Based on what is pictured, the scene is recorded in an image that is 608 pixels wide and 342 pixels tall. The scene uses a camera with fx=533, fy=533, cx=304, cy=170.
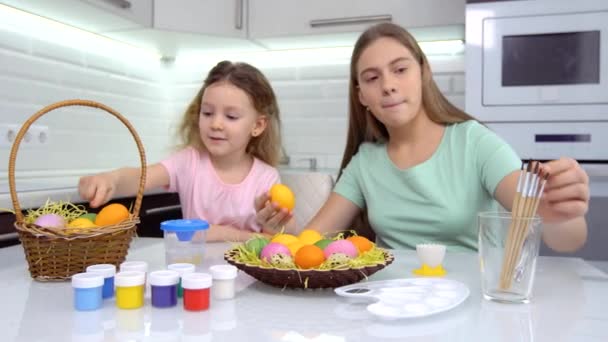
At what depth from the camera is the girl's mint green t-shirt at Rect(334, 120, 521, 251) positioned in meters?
1.26

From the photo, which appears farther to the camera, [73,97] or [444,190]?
[73,97]

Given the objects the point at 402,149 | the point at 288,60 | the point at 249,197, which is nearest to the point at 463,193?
the point at 402,149

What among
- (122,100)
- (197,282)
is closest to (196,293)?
(197,282)

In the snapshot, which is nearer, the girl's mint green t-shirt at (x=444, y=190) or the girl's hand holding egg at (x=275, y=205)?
the girl's hand holding egg at (x=275, y=205)

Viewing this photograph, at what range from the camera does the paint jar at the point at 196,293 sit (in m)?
0.66

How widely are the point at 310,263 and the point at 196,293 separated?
16 cm

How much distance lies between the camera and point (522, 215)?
0.75 m

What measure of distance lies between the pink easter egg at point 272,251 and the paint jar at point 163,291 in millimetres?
140

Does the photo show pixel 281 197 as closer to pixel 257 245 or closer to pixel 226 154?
pixel 257 245

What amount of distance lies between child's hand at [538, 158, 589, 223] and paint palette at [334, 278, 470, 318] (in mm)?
233

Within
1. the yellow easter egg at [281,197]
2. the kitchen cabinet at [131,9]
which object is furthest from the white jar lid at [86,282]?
the kitchen cabinet at [131,9]

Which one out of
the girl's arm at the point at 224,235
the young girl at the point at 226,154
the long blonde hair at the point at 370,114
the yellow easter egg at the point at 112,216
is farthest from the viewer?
→ the young girl at the point at 226,154

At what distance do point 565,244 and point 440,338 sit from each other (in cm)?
58

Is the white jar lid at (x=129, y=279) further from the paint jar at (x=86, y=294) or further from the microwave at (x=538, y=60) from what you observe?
the microwave at (x=538, y=60)
